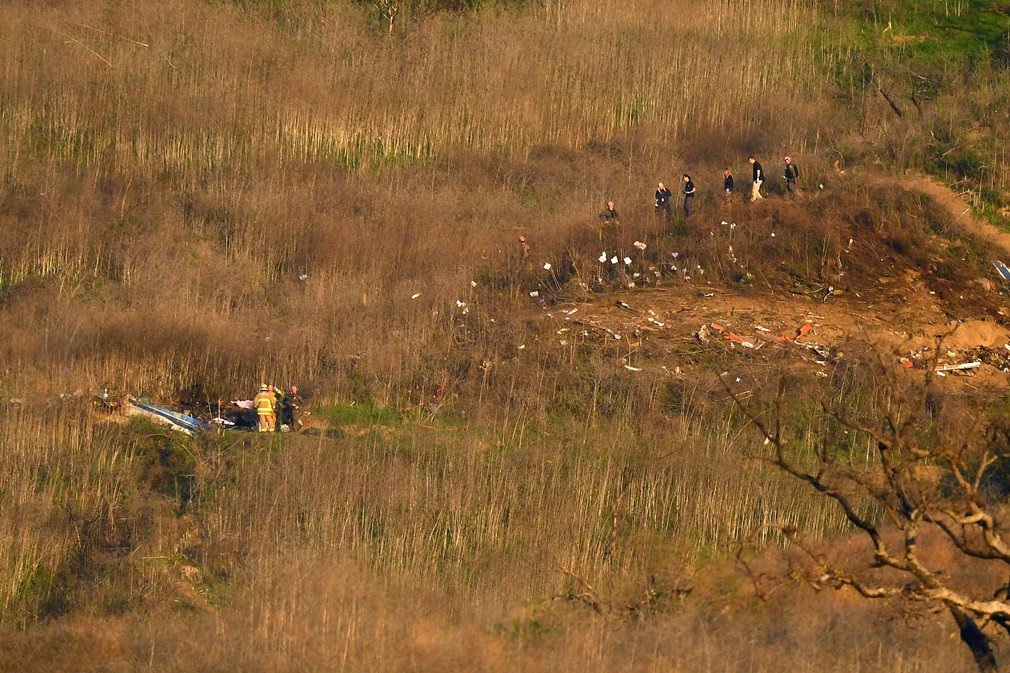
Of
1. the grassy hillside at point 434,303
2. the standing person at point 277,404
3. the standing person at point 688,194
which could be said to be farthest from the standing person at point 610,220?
the standing person at point 277,404

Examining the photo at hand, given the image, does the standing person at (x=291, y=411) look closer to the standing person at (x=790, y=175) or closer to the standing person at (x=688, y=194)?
the standing person at (x=688, y=194)

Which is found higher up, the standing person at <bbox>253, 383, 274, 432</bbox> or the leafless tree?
the leafless tree

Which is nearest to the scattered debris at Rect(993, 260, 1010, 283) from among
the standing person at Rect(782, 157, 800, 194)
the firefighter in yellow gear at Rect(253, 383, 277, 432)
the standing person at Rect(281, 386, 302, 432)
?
the standing person at Rect(782, 157, 800, 194)

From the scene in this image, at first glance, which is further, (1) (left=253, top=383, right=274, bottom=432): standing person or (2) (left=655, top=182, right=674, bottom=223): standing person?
(2) (left=655, top=182, right=674, bottom=223): standing person

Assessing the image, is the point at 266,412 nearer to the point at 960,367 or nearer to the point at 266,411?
the point at 266,411

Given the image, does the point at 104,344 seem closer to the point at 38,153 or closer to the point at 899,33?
the point at 38,153

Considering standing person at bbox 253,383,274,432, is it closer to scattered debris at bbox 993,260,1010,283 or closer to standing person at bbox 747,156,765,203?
standing person at bbox 747,156,765,203

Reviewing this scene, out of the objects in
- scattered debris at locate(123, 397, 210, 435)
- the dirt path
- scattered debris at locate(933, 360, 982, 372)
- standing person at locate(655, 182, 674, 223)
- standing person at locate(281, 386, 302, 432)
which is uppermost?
the dirt path

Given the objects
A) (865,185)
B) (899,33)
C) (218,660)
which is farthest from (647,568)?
(899,33)
